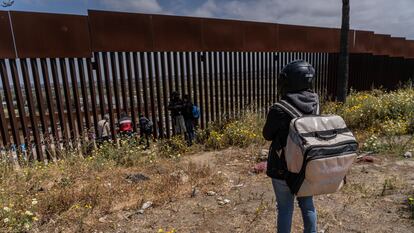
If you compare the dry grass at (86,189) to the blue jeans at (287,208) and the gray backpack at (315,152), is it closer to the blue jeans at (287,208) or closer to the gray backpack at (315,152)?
the blue jeans at (287,208)

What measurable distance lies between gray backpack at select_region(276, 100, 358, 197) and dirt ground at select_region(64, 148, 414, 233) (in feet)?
3.83

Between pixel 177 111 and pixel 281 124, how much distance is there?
5.39 meters

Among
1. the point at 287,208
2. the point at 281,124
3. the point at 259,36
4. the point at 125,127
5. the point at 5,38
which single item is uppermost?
the point at 5,38

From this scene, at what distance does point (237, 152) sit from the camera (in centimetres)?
633

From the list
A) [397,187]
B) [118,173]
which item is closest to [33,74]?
[118,173]

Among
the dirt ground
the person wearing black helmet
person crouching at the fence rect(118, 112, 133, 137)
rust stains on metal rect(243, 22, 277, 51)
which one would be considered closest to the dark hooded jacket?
the person wearing black helmet

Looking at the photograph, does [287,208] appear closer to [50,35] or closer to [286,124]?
[286,124]

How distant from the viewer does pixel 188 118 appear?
759 cm

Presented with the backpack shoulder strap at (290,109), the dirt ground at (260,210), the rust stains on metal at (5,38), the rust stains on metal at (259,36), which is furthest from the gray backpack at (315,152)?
the rust stains on metal at (259,36)

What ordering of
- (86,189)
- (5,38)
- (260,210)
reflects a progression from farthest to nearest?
(5,38) < (86,189) < (260,210)

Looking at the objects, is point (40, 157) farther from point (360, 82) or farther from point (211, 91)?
point (360, 82)

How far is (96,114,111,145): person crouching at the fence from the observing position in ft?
20.8

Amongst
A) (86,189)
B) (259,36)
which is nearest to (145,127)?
(86,189)

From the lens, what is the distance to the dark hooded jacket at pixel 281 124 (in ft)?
7.48
